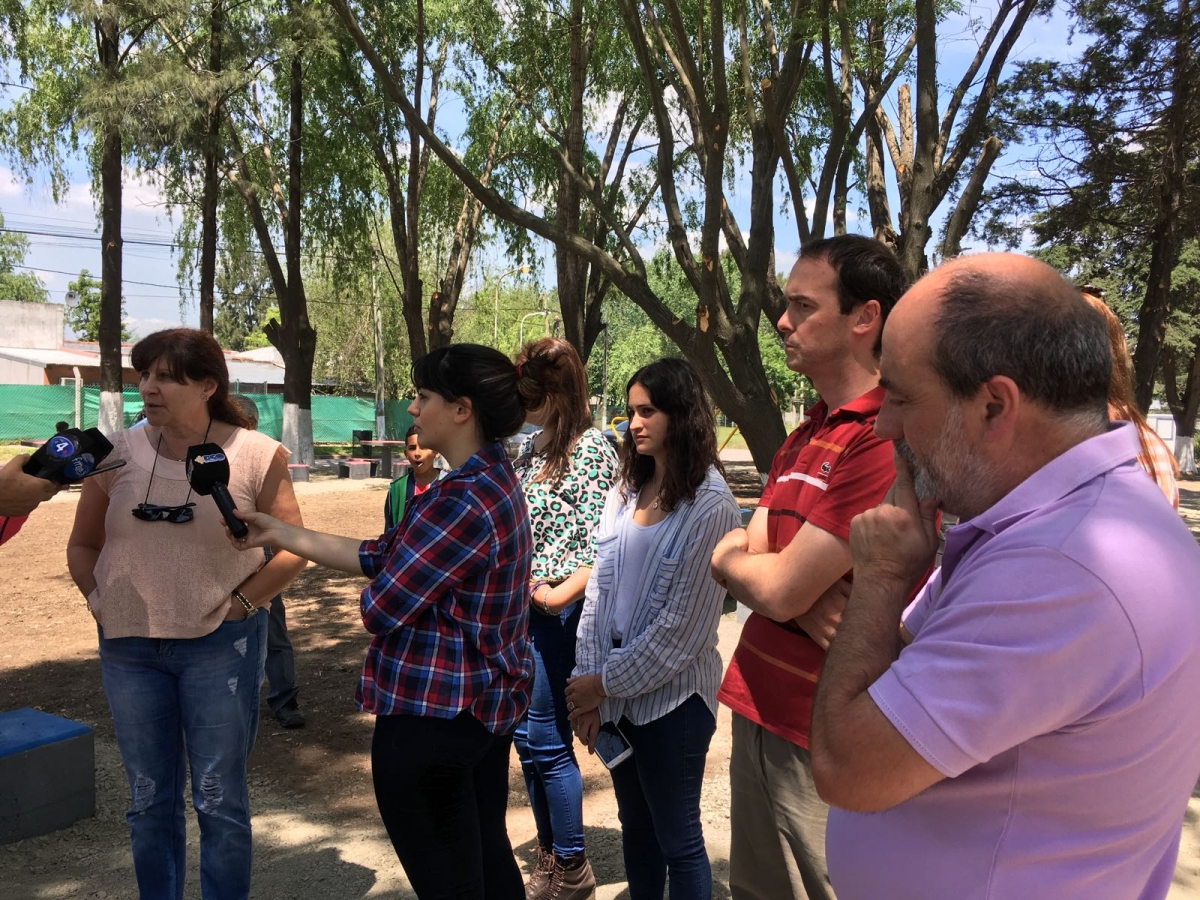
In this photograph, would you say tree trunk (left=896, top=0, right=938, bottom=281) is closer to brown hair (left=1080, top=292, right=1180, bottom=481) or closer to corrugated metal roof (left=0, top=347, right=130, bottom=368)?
Result: brown hair (left=1080, top=292, right=1180, bottom=481)

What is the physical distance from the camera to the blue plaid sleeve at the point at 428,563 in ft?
7.87

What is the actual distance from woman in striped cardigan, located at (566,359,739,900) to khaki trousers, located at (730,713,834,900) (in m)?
0.42

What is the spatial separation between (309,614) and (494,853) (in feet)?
20.5

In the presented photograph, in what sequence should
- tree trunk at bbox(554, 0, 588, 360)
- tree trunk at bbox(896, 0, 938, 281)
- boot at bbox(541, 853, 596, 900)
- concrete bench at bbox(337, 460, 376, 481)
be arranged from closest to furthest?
boot at bbox(541, 853, 596, 900) < tree trunk at bbox(896, 0, 938, 281) < tree trunk at bbox(554, 0, 588, 360) < concrete bench at bbox(337, 460, 376, 481)

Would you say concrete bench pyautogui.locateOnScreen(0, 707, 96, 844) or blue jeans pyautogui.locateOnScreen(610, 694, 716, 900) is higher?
blue jeans pyautogui.locateOnScreen(610, 694, 716, 900)

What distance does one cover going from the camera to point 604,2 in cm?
1229

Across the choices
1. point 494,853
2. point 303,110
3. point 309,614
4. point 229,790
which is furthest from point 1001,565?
point 303,110

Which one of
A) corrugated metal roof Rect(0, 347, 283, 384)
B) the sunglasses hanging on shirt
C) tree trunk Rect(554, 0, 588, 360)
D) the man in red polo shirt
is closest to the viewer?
the man in red polo shirt

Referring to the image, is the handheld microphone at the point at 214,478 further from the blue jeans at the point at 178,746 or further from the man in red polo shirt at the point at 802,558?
the man in red polo shirt at the point at 802,558

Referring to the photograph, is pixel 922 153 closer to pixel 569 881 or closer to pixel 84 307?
pixel 569 881

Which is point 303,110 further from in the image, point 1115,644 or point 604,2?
point 1115,644

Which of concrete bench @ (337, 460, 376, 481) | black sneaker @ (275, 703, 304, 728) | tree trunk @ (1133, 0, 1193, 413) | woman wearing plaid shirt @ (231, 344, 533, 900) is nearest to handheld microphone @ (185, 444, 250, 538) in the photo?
woman wearing plaid shirt @ (231, 344, 533, 900)

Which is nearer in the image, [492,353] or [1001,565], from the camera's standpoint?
[1001,565]

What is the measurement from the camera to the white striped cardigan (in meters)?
2.90
